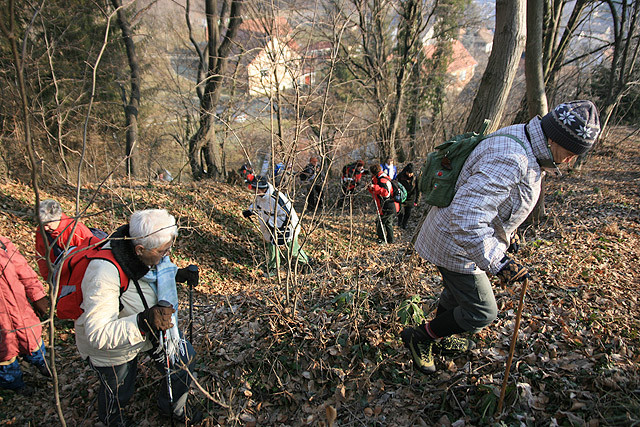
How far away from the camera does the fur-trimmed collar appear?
2189 mm

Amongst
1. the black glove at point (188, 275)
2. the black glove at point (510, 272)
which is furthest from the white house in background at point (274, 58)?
the black glove at point (510, 272)

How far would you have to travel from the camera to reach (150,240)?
221cm

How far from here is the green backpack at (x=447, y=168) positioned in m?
2.39

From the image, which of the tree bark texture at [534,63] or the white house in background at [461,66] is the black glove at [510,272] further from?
the white house in background at [461,66]

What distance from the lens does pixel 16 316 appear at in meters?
3.20

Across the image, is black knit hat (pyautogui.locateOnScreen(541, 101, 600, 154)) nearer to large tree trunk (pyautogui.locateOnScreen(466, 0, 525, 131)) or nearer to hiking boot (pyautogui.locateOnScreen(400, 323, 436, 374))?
hiking boot (pyautogui.locateOnScreen(400, 323, 436, 374))

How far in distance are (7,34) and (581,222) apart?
734 centimetres

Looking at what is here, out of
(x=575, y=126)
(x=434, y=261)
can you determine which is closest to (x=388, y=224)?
(x=434, y=261)

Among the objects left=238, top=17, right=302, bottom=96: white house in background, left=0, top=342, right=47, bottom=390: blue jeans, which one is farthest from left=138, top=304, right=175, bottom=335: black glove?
left=238, top=17, right=302, bottom=96: white house in background

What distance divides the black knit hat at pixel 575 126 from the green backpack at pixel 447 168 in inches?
16.2

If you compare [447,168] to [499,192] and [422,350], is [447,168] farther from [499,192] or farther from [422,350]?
[422,350]

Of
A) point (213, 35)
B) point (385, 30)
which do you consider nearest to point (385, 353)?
point (213, 35)

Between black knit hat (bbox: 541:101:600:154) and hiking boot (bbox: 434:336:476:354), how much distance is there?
1726 mm

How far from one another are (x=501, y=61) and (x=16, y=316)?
595cm
